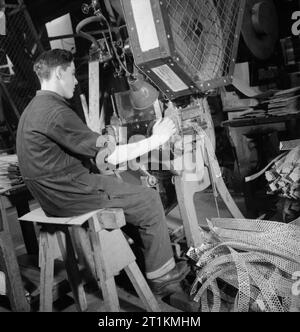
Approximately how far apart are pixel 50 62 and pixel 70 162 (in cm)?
72

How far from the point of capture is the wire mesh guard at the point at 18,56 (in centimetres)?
573

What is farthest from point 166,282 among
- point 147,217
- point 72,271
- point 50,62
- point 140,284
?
point 50,62

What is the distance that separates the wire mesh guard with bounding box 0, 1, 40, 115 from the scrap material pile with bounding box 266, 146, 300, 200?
173 inches

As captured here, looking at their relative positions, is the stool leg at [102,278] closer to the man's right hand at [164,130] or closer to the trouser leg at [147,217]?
the trouser leg at [147,217]

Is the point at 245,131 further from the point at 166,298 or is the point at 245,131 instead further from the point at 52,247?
the point at 52,247

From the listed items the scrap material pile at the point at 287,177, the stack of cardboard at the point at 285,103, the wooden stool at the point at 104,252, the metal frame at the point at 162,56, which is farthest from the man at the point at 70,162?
the stack of cardboard at the point at 285,103

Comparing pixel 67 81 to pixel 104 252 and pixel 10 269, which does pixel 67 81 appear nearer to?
pixel 104 252

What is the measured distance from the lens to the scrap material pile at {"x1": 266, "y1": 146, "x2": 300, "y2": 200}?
2.99 m

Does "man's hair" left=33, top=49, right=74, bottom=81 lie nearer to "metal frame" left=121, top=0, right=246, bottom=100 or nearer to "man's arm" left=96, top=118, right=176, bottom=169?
"metal frame" left=121, top=0, right=246, bottom=100

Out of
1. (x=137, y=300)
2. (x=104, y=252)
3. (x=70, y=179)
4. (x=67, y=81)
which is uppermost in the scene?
(x=67, y=81)

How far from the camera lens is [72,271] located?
2.92m

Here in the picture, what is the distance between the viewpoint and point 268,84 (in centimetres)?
474

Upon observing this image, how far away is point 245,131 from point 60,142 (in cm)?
244
